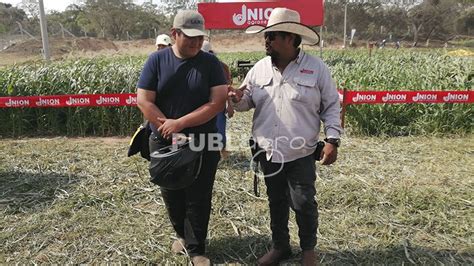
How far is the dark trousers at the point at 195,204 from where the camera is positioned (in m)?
2.96

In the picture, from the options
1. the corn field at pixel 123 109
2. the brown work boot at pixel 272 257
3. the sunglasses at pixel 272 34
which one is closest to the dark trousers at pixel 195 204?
the brown work boot at pixel 272 257

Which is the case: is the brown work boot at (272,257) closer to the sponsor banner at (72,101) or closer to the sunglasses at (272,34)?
the sunglasses at (272,34)

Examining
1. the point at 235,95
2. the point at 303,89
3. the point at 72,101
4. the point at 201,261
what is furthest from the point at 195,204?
the point at 72,101

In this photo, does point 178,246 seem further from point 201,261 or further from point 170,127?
point 170,127

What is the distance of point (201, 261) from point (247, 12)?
14.3m

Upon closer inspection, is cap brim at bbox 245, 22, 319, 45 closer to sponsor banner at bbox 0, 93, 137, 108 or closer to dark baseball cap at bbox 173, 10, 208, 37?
dark baseball cap at bbox 173, 10, 208, 37

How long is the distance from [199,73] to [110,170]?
2.99m

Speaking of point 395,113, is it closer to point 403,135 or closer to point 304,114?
point 403,135

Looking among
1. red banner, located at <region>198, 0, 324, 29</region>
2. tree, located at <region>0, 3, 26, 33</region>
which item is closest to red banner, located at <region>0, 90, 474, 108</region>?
→ red banner, located at <region>198, 0, 324, 29</region>

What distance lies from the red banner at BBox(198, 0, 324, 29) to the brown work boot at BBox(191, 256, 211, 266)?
1365cm

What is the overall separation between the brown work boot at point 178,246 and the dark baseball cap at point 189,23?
169 centimetres

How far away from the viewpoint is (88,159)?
5742 mm

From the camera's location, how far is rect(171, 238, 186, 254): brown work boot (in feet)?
10.6

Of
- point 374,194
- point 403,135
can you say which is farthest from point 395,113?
point 374,194
